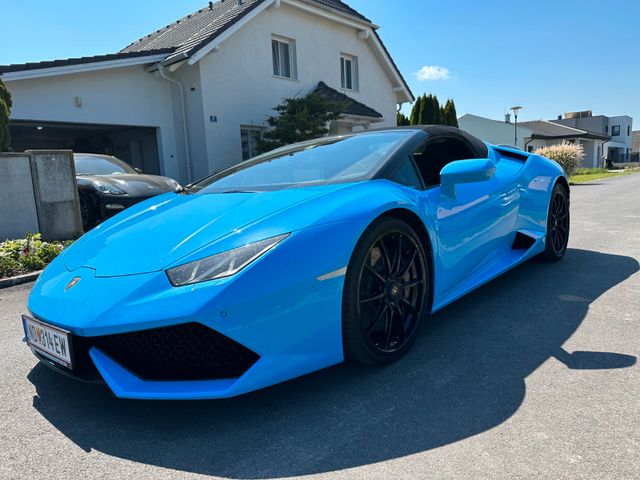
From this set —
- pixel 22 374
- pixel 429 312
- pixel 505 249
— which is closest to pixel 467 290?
pixel 429 312

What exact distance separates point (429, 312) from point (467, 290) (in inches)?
16.4

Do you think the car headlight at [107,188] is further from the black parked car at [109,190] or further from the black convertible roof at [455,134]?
the black convertible roof at [455,134]

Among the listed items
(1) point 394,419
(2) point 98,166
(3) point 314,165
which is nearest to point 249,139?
(2) point 98,166

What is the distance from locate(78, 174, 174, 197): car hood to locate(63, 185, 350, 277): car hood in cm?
408

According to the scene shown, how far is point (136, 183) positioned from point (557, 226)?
534cm

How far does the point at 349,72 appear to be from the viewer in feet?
53.3

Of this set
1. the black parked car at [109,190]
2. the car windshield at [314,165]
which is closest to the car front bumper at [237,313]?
the car windshield at [314,165]

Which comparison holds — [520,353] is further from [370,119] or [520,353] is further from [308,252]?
[370,119]

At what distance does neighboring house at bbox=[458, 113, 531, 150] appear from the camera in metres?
37.2

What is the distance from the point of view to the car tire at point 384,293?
2014 mm

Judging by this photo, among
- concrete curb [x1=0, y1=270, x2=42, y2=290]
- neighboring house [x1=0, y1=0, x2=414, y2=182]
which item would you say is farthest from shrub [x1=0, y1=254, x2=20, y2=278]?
neighboring house [x1=0, y1=0, x2=414, y2=182]

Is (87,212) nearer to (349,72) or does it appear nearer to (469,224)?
(469,224)

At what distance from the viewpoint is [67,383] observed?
2.19m

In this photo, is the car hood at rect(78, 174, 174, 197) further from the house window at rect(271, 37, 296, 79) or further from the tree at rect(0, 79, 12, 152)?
the house window at rect(271, 37, 296, 79)
